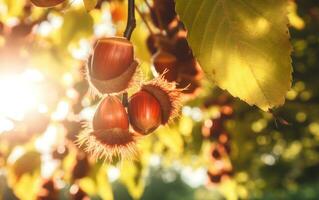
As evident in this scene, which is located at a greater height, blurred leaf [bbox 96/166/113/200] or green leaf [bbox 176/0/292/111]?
green leaf [bbox 176/0/292/111]

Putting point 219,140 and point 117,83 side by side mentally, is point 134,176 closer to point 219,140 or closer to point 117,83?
point 219,140

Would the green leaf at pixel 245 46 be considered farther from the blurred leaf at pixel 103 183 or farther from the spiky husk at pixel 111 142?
the blurred leaf at pixel 103 183

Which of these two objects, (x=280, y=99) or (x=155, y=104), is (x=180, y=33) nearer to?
(x=155, y=104)

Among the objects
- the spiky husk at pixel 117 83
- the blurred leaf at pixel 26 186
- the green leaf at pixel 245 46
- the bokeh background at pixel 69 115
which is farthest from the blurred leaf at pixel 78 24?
the green leaf at pixel 245 46

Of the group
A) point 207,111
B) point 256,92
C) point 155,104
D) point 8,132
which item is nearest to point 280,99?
point 256,92

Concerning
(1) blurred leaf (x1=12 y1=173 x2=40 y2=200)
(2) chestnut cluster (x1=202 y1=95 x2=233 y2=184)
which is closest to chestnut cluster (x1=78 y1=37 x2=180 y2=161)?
(1) blurred leaf (x1=12 y1=173 x2=40 y2=200)

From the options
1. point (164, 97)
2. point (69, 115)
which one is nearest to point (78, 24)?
point (69, 115)

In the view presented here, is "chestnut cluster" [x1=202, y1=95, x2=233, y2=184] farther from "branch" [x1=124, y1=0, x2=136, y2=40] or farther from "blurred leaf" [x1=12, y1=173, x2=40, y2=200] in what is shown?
"branch" [x1=124, y1=0, x2=136, y2=40]

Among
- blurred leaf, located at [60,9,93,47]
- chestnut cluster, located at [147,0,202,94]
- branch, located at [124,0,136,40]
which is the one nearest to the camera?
branch, located at [124,0,136,40]

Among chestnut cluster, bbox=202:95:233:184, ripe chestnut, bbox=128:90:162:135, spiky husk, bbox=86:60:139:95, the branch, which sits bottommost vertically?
chestnut cluster, bbox=202:95:233:184
